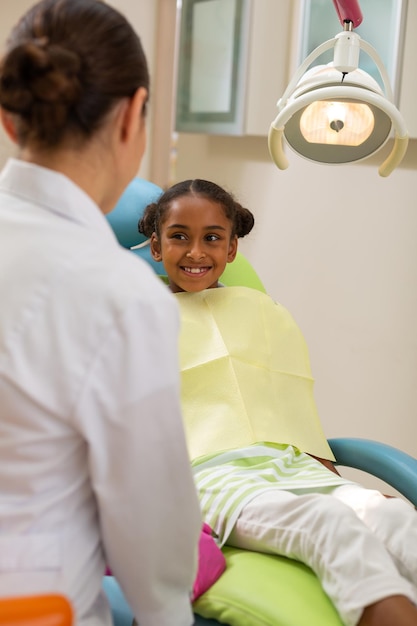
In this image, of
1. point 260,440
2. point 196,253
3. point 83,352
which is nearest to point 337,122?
point 196,253

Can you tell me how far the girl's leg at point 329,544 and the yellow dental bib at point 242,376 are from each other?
0.25 metres

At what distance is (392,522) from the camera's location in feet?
4.18

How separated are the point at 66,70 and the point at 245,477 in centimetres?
79

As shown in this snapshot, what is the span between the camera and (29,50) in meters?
0.84

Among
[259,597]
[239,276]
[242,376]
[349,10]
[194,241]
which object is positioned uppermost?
[349,10]

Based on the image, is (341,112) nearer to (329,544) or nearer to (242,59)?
(329,544)

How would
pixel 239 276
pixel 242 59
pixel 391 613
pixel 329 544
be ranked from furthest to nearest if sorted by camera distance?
pixel 242 59 < pixel 239 276 < pixel 329 544 < pixel 391 613

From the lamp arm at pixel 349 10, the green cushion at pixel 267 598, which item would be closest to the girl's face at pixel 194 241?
the lamp arm at pixel 349 10

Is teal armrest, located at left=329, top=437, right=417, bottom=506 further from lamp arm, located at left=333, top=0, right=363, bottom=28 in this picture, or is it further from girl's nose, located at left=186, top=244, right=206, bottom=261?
lamp arm, located at left=333, top=0, right=363, bottom=28

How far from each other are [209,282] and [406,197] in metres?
0.77

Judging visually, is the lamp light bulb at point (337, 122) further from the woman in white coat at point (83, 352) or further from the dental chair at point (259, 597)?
the dental chair at point (259, 597)

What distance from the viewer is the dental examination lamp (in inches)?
50.9

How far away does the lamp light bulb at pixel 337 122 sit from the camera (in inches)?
52.7

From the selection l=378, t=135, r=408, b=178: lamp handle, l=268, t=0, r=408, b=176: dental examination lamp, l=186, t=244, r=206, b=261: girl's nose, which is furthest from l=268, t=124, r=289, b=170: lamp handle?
l=186, t=244, r=206, b=261: girl's nose
